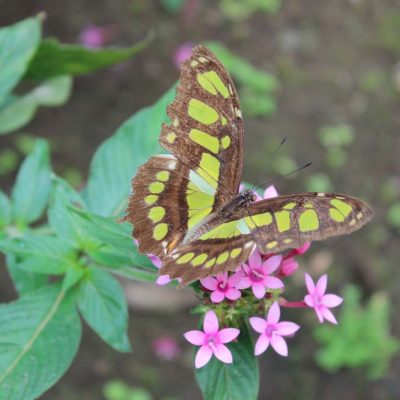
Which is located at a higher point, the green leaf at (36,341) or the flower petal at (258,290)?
the flower petal at (258,290)

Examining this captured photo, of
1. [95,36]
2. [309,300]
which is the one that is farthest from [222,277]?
[95,36]

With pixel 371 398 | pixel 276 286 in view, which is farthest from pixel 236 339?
pixel 371 398

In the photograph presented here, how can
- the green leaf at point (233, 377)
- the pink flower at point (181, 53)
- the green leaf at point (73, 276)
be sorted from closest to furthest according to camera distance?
the green leaf at point (233, 377) → the green leaf at point (73, 276) → the pink flower at point (181, 53)

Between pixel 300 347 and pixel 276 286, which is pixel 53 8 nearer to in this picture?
pixel 300 347

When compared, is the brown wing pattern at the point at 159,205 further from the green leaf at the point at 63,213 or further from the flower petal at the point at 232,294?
the green leaf at the point at 63,213

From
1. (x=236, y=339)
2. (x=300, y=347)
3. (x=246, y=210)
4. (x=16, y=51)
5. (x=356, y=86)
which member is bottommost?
(x=300, y=347)

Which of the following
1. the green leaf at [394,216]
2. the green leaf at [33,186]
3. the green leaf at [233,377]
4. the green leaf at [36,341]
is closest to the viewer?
the green leaf at [233,377]

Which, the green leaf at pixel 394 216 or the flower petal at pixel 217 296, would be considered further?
the green leaf at pixel 394 216

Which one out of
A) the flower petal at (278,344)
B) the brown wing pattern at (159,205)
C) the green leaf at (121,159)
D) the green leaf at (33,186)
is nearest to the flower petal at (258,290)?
the flower petal at (278,344)
